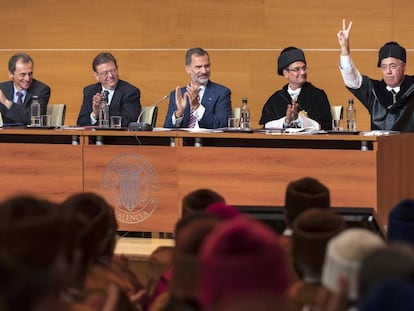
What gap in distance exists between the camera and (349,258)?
833 millimetres

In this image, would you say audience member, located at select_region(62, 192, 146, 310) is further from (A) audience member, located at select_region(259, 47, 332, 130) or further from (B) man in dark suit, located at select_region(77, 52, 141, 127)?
(B) man in dark suit, located at select_region(77, 52, 141, 127)

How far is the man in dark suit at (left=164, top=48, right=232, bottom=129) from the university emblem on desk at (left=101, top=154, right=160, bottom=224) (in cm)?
132

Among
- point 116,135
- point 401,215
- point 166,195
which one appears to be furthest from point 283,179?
point 401,215

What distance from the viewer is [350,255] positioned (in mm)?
835

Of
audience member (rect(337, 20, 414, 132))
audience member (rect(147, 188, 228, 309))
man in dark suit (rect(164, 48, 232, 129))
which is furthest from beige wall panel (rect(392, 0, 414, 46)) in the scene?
audience member (rect(147, 188, 228, 309))

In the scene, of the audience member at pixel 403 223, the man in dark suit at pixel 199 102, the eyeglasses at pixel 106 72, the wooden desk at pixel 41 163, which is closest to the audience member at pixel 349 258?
the audience member at pixel 403 223

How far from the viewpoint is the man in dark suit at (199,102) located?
23.3 feet

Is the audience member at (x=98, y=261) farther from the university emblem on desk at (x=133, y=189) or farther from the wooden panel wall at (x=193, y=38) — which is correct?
the wooden panel wall at (x=193, y=38)

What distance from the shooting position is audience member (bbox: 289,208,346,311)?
101 cm

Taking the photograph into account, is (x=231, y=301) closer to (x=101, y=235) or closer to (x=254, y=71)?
(x=101, y=235)

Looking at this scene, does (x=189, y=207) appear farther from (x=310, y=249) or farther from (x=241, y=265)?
(x=241, y=265)

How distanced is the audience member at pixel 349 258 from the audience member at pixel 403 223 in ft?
1.10

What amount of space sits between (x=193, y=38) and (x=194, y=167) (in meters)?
4.25

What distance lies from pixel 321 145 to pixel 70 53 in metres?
5.23
